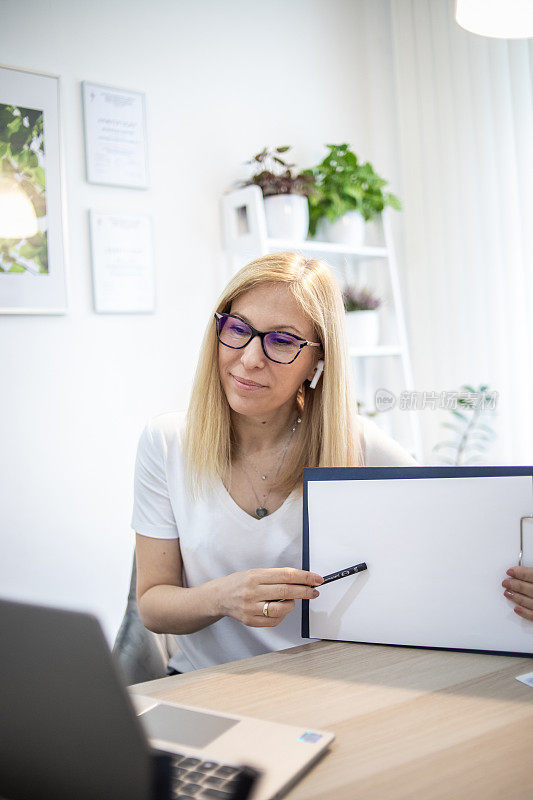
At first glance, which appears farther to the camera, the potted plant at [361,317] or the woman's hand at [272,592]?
the potted plant at [361,317]

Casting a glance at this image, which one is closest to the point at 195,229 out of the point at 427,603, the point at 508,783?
the point at 427,603

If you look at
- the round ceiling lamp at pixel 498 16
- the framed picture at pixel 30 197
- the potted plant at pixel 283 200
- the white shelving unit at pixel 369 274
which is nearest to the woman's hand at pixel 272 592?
the round ceiling lamp at pixel 498 16

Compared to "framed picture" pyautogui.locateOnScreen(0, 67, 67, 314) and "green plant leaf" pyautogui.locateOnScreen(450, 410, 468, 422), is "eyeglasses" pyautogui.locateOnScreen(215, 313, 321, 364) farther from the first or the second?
"green plant leaf" pyautogui.locateOnScreen(450, 410, 468, 422)

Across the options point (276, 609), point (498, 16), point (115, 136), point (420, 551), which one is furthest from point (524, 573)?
point (115, 136)

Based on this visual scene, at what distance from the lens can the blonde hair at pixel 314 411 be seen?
4.58 ft

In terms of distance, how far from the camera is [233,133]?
107 inches

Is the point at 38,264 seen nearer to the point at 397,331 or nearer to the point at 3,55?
the point at 3,55

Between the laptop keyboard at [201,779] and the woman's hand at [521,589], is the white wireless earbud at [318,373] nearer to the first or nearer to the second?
the woman's hand at [521,589]

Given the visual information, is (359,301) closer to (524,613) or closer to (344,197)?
(344,197)

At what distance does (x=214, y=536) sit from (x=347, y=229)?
5.67 ft

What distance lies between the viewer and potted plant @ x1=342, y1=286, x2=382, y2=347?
9.16ft

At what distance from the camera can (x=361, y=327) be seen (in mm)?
2797

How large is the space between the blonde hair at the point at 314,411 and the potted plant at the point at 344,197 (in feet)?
4.35

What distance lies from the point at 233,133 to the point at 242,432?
1.63m
